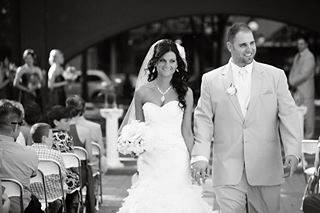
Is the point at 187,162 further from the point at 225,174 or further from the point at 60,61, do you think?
the point at 60,61

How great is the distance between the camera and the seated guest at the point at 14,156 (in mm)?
6852

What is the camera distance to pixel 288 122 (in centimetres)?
620

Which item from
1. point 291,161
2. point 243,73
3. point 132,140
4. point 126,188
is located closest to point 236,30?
point 243,73

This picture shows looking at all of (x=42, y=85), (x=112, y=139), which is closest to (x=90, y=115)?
(x=42, y=85)

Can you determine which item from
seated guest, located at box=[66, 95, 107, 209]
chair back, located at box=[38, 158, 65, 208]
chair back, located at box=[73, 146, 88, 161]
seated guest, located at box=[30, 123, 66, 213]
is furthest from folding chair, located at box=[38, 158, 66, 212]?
seated guest, located at box=[66, 95, 107, 209]

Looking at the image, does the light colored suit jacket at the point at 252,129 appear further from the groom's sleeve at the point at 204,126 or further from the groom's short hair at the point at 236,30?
the groom's short hair at the point at 236,30

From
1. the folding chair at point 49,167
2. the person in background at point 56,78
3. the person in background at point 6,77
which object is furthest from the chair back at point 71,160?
the person in background at point 6,77

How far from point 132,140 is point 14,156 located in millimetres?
1012

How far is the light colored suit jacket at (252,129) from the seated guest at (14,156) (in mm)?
1486

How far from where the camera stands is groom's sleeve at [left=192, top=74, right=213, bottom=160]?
6277mm

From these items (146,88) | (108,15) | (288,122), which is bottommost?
(288,122)

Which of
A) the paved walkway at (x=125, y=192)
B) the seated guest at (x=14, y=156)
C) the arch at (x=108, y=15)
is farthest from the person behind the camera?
the arch at (x=108, y=15)

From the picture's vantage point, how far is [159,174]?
7.29 metres

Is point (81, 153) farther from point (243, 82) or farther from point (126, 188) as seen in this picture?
point (243, 82)
